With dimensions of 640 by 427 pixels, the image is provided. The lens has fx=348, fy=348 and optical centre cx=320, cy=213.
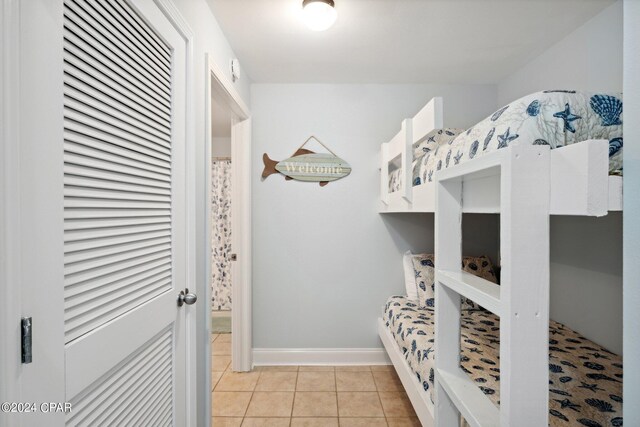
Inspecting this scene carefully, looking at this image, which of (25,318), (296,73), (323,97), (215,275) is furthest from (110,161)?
(215,275)

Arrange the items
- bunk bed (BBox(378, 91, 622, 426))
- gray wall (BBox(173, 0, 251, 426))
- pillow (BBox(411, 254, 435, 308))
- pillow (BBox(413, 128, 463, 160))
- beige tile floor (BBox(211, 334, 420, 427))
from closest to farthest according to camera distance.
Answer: bunk bed (BBox(378, 91, 622, 426)) → gray wall (BBox(173, 0, 251, 426)) → beige tile floor (BBox(211, 334, 420, 427)) → pillow (BBox(413, 128, 463, 160)) → pillow (BBox(411, 254, 435, 308))

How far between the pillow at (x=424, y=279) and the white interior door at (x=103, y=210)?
1840 mm

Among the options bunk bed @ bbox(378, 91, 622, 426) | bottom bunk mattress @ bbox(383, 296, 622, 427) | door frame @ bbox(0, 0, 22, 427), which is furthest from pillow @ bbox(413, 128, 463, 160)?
door frame @ bbox(0, 0, 22, 427)

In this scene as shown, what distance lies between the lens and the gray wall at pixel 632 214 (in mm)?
713

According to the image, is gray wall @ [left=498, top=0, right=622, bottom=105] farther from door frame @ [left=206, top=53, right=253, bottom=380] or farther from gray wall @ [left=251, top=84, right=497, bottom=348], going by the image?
door frame @ [left=206, top=53, right=253, bottom=380]

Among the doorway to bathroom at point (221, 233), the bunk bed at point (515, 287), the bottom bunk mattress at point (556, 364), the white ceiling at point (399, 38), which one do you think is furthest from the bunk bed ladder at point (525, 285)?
the doorway to bathroom at point (221, 233)

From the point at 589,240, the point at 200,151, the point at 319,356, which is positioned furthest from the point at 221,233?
the point at 589,240

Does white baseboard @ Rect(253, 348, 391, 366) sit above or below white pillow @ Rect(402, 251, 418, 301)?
below

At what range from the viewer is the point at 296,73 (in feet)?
9.20

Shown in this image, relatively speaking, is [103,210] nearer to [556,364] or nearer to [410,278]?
[556,364]

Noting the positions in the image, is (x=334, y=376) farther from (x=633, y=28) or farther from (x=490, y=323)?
(x=633, y=28)

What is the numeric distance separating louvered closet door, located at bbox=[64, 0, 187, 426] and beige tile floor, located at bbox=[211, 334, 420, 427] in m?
0.92

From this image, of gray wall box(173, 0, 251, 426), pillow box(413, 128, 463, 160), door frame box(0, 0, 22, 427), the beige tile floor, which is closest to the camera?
door frame box(0, 0, 22, 427)

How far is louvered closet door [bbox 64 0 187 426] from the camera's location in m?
0.86
